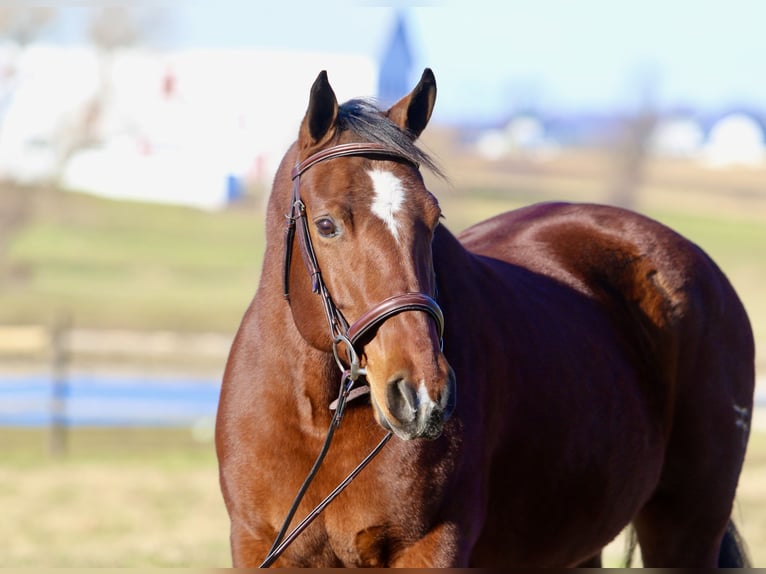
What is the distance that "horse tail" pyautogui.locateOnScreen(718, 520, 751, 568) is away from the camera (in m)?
4.42

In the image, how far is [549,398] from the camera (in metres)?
3.43

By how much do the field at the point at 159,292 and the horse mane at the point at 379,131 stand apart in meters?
0.17

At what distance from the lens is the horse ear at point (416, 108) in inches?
117

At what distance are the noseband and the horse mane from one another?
32 mm

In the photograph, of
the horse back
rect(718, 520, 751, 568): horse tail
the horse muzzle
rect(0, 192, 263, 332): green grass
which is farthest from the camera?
rect(0, 192, 263, 332): green grass

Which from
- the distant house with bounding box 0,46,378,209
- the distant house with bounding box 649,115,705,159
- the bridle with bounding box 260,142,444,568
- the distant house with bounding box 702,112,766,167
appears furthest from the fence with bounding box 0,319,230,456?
the distant house with bounding box 702,112,766,167

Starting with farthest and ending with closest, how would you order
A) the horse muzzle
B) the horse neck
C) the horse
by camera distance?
the horse neck → the horse → the horse muzzle

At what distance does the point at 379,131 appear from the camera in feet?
9.30

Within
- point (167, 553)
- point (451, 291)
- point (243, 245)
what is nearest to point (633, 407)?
point (451, 291)

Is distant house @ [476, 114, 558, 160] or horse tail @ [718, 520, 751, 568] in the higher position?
horse tail @ [718, 520, 751, 568]

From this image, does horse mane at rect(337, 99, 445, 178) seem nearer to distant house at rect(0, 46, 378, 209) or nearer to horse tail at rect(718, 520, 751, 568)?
horse tail at rect(718, 520, 751, 568)

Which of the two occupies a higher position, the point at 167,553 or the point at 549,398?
the point at 549,398

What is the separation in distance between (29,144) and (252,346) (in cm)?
4074

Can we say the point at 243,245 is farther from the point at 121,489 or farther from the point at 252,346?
the point at 252,346
